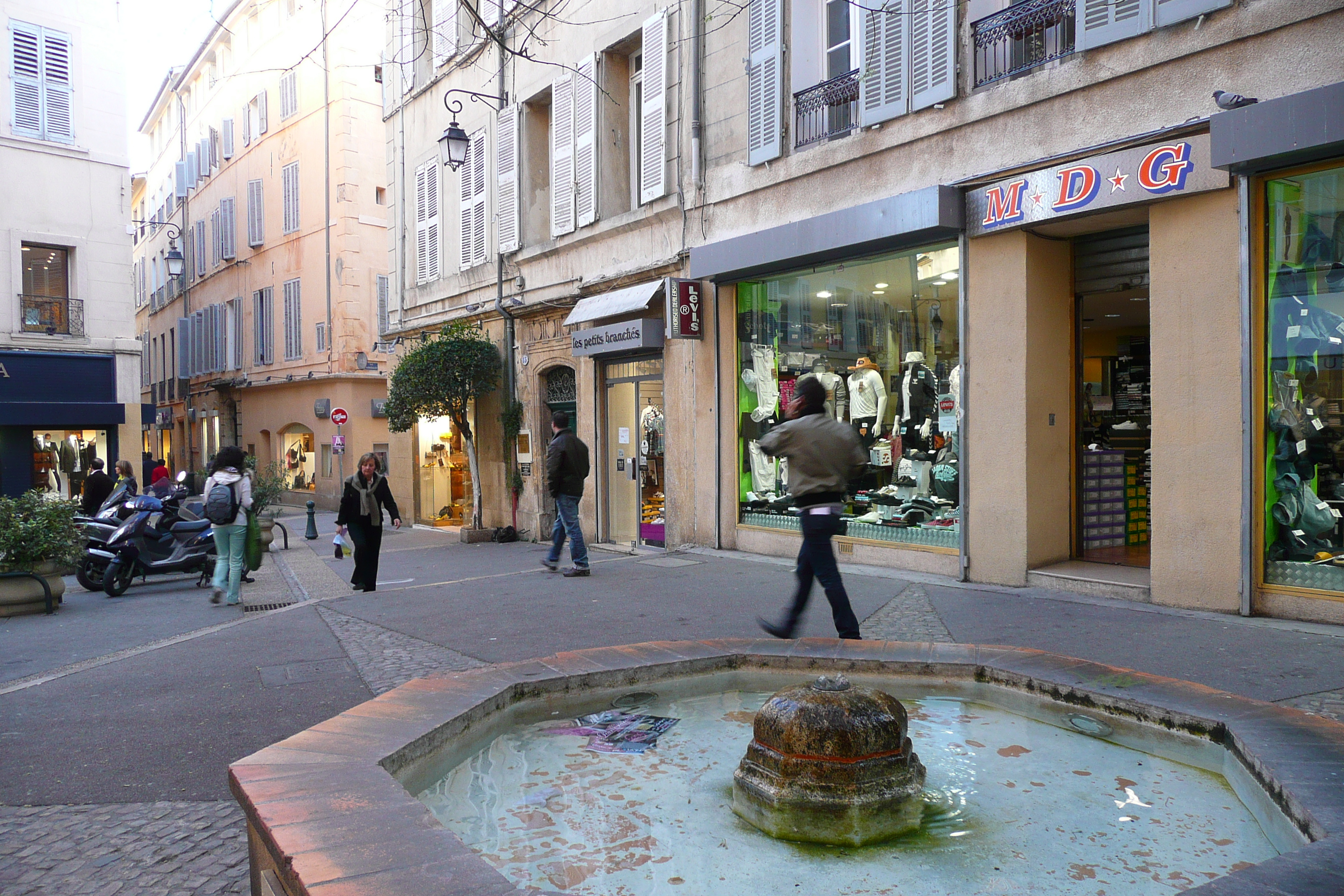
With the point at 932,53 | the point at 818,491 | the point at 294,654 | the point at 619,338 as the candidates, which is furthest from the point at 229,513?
the point at 932,53

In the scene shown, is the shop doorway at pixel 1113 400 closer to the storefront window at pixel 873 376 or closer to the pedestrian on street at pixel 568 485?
the storefront window at pixel 873 376

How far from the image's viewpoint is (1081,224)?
7789 millimetres

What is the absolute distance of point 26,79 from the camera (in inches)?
747

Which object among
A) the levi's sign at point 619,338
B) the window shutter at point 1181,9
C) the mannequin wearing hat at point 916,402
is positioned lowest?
the mannequin wearing hat at point 916,402

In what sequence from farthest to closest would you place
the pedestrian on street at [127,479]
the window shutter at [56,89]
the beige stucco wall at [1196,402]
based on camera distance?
the window shutter at [56,89] → the pedestrian on street at [127,479] → the beige stucco wall at [1196,402]

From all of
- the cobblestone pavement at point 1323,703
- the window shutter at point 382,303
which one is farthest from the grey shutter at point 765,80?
the window shutter at point 382,303

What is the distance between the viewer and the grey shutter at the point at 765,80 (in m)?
10.0

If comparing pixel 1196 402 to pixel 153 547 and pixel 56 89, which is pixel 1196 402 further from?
pixel 56 89

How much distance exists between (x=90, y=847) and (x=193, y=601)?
6936 millimetres

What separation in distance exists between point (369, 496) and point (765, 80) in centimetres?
602

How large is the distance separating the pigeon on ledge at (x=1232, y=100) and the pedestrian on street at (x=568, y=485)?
6.11 m

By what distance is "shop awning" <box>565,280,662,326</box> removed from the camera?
11.4 meters

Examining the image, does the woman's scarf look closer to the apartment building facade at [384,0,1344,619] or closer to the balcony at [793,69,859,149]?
the apartment building facade at [384,0,1344,619]

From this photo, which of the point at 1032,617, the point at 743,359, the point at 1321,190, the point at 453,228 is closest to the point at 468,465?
the point at 453,228
